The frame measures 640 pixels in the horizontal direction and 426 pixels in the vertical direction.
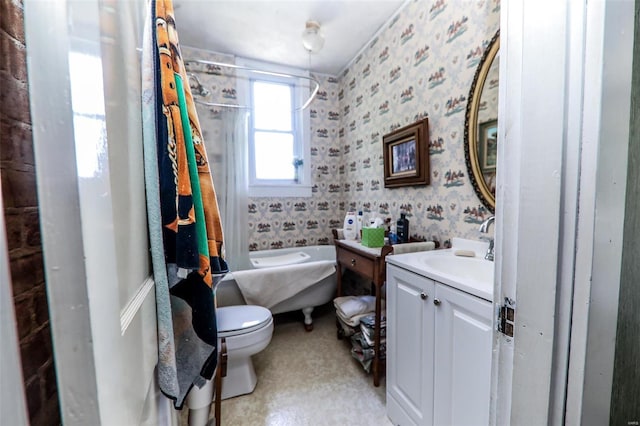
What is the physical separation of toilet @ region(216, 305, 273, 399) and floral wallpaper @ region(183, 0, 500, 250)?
1199mm

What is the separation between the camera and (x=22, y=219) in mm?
418

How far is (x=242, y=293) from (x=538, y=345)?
1798 mm

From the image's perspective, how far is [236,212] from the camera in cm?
243

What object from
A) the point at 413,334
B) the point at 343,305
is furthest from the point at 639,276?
the point at 343,305

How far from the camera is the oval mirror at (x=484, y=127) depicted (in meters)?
1.25

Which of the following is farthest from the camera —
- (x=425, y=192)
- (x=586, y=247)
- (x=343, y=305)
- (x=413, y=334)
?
(x=343, y=305)

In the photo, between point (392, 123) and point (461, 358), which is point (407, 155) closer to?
point (392, 123)

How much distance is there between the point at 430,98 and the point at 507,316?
1.51 metres

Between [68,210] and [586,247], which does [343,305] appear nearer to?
[586,247]

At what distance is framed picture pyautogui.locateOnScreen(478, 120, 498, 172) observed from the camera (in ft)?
4.14

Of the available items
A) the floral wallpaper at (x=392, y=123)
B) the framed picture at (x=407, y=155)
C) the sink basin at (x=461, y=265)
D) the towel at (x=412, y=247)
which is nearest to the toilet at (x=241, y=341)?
the towel at (x=412, y=247)

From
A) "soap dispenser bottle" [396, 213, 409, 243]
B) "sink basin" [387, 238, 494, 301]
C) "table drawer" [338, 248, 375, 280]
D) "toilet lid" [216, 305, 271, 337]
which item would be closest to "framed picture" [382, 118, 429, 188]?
Answer: "soap dispenser bottle" [396, 213, 409, 243]

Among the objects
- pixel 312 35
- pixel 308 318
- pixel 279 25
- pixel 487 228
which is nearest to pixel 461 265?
pixel 487 228

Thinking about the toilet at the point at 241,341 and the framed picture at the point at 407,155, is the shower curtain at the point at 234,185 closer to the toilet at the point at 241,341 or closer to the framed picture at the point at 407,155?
the toilet at the point at 241,341
